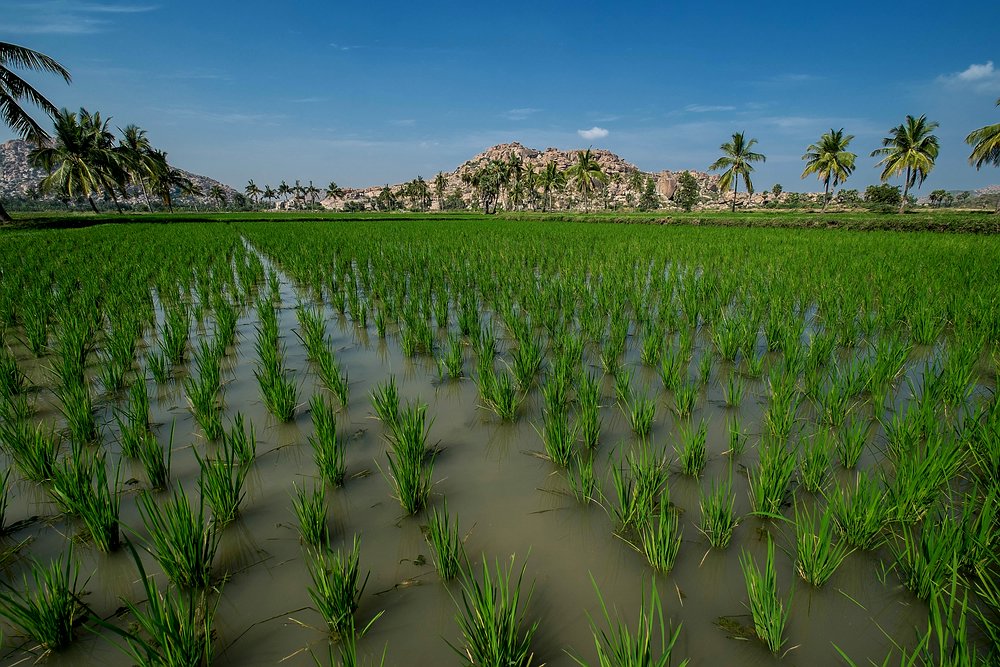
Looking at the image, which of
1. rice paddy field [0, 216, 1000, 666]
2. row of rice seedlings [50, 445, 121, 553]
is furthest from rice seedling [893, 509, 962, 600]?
row of rice seedlings [50, 445, 121, 553]

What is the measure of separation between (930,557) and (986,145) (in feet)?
106

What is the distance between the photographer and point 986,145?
21.9m

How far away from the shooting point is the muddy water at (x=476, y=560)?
140 cm

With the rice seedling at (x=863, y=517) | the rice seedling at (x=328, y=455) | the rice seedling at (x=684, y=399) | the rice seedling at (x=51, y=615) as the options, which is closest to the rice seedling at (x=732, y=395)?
the rice seedling at (x=684, y=399)

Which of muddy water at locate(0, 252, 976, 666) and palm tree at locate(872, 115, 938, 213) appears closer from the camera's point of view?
muddy water at locate(0, 252, 976, 666)

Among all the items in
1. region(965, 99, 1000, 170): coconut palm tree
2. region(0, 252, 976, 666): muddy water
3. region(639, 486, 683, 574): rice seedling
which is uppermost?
region(965, 99, 1000, 170): coconut palm tree

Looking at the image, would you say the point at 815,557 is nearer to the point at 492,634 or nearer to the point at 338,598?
the point at 492,634

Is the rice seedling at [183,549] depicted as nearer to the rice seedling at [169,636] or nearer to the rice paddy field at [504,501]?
the rice paddy field at [504,501]

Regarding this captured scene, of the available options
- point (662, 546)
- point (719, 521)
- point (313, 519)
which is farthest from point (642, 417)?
point (313, 519)

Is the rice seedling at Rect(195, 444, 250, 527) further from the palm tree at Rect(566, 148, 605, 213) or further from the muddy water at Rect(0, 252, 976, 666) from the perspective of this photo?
the palm tree at Rect(566, 148, 605, 213)

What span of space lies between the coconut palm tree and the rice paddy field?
26846 millimetres

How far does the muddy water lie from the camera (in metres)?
1.40

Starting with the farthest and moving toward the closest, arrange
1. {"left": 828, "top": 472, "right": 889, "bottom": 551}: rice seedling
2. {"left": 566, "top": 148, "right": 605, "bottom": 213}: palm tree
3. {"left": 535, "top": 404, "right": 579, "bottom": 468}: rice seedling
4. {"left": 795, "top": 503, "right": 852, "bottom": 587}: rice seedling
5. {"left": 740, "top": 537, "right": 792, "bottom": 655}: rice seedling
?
1. {"left": 566, "top": 148, "right": 605, "bottom": 213}: palm tree
2. {"left": 535, "top": 404, "right": 579, "bottom": 468}: rice seedling
3. {"left": 828, "top": 472, "right": 889, "bottom": 551}: rice seedling
4. {"left": 795, "top": 503, "right": 852, "bottom": 587}: rice seedling
5. {"left": 740, "top": 537, "right": 792, "bottom": 655}: rice seedling

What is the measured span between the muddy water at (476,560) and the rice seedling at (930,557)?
0.06 metres
